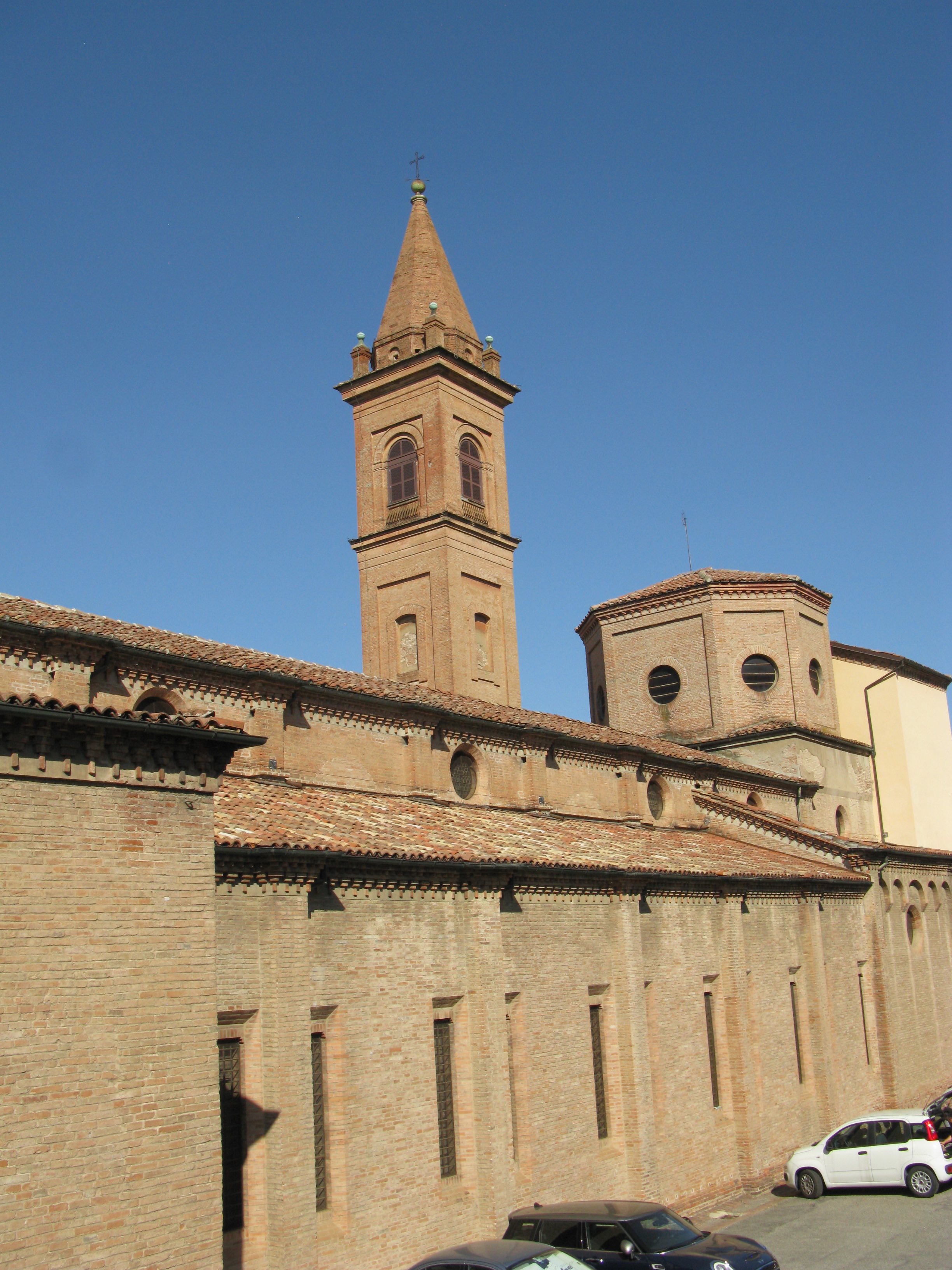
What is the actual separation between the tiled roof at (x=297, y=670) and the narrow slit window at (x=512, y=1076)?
5.77 m

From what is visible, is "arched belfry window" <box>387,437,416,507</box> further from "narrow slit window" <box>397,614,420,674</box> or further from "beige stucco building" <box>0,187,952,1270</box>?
"narrow slit window" <box>397,614,420,674</box>

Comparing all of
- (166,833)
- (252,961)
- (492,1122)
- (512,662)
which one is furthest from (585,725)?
(166,833)

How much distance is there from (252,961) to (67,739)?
4280 mm

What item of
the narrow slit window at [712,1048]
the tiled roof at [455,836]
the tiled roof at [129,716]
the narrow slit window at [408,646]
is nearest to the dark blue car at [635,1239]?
the tiled roof at [455,836]

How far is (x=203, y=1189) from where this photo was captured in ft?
31.3

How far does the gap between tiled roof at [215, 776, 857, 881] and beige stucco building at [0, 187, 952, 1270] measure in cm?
12

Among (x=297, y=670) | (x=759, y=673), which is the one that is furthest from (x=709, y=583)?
(x=297, y=670)

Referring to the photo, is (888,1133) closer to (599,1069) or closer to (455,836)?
(599,1069)

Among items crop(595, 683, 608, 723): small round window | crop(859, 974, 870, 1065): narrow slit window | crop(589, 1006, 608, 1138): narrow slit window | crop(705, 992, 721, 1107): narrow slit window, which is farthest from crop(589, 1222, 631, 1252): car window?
crop(595, 683, 608, 723): small round window

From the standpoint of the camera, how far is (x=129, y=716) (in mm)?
9750

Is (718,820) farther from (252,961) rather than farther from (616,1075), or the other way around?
(252,961)

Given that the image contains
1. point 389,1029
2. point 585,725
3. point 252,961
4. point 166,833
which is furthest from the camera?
Result: point 585,725

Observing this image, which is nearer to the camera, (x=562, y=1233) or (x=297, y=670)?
(x=562, y=1233)

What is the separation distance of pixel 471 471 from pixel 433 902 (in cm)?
1749
